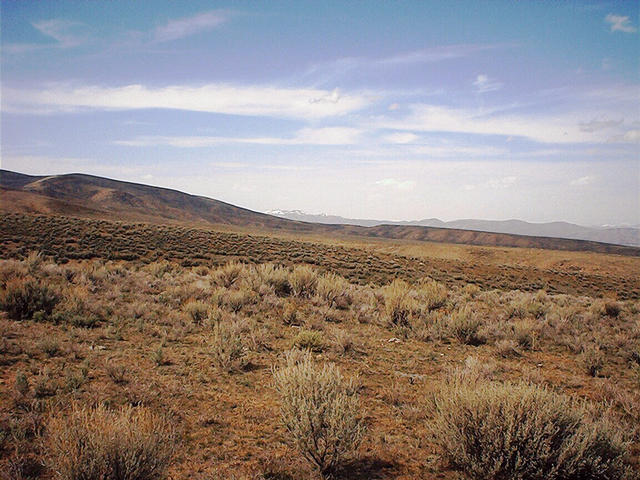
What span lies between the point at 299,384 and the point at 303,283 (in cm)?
853

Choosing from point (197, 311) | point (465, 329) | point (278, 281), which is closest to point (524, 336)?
point (465, 329)

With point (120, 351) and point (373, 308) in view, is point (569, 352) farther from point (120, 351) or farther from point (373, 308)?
point (120, 351)

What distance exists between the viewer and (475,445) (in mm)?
3500

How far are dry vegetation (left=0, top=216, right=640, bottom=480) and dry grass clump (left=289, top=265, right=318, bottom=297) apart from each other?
0.05m

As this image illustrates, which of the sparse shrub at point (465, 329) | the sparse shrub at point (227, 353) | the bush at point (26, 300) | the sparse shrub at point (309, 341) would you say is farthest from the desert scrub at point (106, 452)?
the sparse shrub at point (465, 329)

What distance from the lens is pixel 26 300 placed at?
781 cm

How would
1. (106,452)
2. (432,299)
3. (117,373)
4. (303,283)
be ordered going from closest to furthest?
(106,452), (117,373), (432,299), (303,283)

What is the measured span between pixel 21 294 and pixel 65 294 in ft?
3.78

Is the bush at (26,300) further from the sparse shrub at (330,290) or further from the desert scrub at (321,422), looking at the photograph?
the sparse shrub at (330,290)

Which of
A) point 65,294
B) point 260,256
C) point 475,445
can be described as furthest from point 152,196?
point 475,445

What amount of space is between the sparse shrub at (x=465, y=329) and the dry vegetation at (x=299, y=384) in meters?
0.04

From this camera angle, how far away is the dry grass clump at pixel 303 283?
12258mm

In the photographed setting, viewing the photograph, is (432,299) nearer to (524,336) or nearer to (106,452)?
(524,336)

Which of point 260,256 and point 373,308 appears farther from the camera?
point 260,256
